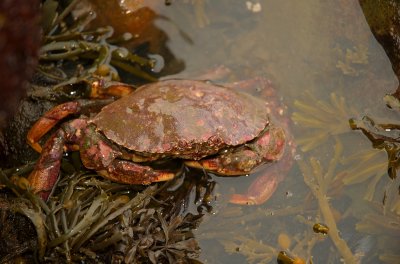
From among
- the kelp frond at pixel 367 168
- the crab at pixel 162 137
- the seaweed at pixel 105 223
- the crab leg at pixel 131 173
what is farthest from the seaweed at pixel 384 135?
the crab leg at pixel 131 173

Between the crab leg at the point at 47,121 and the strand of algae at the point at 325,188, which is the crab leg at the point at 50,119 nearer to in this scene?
the crab leg at the point at 47,121

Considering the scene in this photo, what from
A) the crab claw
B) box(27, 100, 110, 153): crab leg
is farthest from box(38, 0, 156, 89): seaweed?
the crab claw

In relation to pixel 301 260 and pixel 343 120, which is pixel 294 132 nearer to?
pixel 343 120

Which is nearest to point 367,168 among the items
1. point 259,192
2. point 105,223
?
point 259,192

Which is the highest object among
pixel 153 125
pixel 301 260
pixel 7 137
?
pixel 153 125

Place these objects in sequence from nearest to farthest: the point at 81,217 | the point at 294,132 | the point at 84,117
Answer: the point at 81,217, the point at 84,117, the point at 294,132

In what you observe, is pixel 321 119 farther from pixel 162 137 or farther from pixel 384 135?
pixel 162 137

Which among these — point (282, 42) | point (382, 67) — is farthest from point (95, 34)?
point (382, 67)
